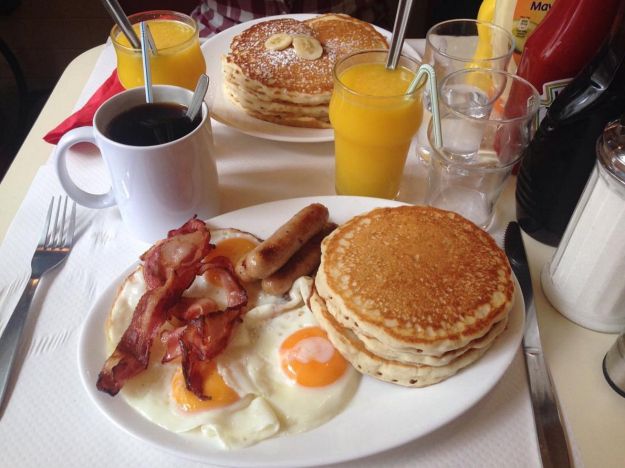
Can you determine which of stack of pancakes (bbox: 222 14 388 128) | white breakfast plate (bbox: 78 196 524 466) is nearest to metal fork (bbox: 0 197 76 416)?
white breakfast plate (bbox: 78 196 524 466)

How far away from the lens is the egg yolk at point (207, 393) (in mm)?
939

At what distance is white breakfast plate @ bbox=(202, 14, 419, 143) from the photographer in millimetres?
1520

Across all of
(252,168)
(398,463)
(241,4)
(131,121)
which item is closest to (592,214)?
(398,463)

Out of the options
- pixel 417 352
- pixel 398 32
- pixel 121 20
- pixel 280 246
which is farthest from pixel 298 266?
pixel 121 20

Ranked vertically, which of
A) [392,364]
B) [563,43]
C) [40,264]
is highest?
[563,43]

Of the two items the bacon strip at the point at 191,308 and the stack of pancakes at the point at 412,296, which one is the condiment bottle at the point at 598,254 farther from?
the bacon strip at the point at 191,308

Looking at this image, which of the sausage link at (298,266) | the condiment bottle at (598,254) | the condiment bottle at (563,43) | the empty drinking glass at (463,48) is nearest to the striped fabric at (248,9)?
the empty drinking glass at (463,48)

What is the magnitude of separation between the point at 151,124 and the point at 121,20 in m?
0.33

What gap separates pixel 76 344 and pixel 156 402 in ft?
0.88

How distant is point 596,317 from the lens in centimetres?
111

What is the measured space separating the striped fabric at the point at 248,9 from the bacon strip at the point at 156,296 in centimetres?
153

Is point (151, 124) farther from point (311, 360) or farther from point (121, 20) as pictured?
point (311, 360)

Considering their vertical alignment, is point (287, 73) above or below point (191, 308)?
above

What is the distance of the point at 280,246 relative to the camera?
1109 millimetres
